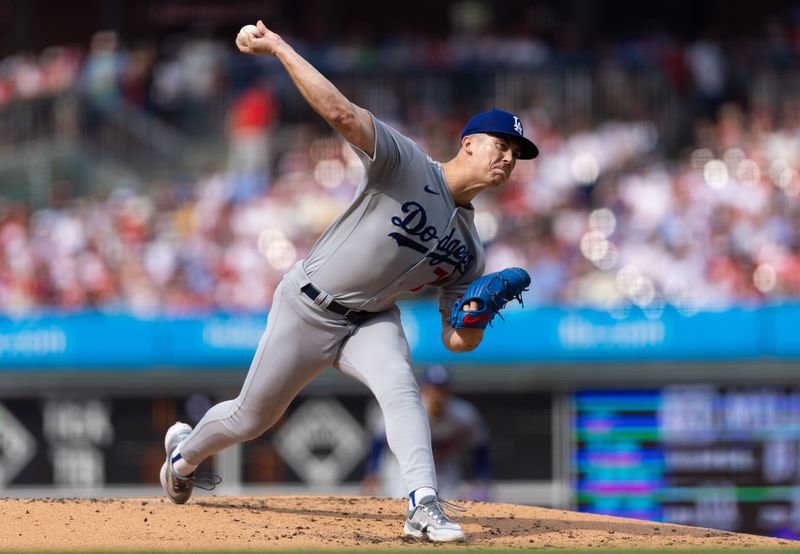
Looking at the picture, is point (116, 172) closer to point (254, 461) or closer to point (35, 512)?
point (254, 461)

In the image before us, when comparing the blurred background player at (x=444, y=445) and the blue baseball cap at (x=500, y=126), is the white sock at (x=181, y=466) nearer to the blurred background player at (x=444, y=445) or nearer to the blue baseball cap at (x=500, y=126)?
the blue baseball cap at (x=500, y=126)

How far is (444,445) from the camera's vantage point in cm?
1058

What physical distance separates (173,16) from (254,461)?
32.7 ft

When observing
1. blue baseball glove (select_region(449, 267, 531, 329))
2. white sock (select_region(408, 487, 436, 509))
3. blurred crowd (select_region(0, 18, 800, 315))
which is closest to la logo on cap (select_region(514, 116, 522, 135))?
blue baseball glove (select_region(449, 267, 531, 329))

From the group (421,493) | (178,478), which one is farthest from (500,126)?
(178,478)

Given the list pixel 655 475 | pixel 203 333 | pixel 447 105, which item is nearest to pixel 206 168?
pixel 447 105

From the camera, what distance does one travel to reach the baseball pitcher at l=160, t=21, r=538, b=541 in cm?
572

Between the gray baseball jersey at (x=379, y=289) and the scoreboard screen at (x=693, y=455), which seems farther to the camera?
the scoreboard screen at (x=693, y=455)

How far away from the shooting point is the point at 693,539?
632 centimetres

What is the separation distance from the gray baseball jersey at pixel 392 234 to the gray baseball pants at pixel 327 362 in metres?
0.11

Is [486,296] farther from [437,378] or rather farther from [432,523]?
[437,378]

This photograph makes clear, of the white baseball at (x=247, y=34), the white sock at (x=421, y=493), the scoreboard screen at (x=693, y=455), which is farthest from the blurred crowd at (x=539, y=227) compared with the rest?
the white baseball at (x=247, y=34)

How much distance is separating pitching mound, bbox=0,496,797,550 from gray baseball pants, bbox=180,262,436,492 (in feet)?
1.61

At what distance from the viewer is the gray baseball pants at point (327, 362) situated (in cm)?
582
